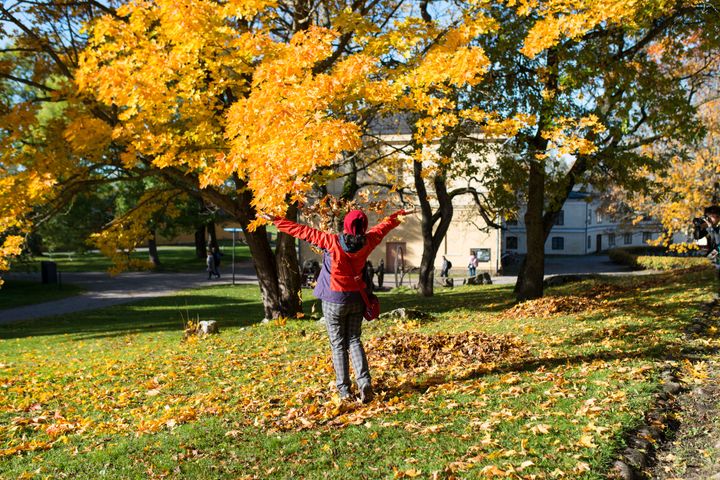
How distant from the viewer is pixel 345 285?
537 cm

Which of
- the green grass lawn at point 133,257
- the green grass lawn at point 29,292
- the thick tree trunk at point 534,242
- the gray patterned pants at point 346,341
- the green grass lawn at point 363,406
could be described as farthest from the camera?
the green grass lawn at point 133,257

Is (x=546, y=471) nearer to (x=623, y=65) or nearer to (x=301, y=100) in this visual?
(x=301, y=100)

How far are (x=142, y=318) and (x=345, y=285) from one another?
564 inches

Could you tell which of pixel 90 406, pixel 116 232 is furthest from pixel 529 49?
pixel 116 232

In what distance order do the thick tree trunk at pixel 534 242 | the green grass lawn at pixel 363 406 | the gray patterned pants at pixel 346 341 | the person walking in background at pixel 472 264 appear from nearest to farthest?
the green grass lawn at pixel 363 406 → the gray patterned pants at pixel 346 341 → the thick tree trunk at pixel 534 242 → the person walking in background at pixel 472 264

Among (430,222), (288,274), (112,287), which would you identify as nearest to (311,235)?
(288,274)

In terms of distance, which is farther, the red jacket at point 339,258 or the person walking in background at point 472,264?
the person walking in background at point 472,264

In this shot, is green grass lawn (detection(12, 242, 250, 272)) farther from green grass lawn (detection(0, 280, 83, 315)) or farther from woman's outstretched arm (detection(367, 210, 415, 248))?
woman's outstretched arm (detection(367, 210, 415, 248))

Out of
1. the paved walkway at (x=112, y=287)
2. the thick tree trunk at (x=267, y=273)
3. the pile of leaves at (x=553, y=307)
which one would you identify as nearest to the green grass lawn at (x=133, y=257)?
the paved walkway at (x=112, y=287)

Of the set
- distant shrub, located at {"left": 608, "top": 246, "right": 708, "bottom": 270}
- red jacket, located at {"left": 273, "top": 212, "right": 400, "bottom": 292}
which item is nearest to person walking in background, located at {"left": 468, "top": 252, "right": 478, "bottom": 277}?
distant shrub, located at {"left": 608, "top": 246, "right": 708, "bottom": 270}

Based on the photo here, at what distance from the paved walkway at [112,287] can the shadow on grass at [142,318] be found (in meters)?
1.45

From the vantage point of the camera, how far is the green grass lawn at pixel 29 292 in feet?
76.4

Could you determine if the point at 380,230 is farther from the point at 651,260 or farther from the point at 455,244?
the point at 651,260

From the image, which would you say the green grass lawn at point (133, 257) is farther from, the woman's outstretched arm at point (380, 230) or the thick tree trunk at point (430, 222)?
the woman's outstretched arm at point (380, 230)
